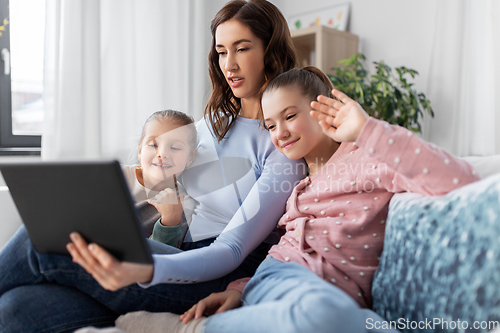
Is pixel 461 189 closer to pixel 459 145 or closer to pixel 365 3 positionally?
pixel 459 145

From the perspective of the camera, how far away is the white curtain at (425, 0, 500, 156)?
7.29 feet

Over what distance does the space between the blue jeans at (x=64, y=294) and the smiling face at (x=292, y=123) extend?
0.39 metres

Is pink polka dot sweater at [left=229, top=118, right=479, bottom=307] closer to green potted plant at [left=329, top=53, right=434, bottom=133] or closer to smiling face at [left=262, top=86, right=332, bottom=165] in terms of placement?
smiling face at [left=262, top=86, right=332, bottom=165]

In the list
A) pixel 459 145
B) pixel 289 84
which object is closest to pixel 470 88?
pixel 459 145

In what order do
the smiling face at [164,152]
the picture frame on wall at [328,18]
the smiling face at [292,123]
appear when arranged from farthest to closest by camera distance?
1. the picture frame on wall at [328,18]
2. the smiling face at [164,152]
3. the smiling face at [292,123]

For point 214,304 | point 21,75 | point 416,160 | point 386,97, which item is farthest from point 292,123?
point 21,75

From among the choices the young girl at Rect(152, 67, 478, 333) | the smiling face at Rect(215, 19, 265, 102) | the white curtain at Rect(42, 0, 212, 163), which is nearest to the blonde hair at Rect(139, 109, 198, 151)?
the smiling face at Rect(215, 19, 265, 102)

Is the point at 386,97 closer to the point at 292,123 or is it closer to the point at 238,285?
the point at 292,123

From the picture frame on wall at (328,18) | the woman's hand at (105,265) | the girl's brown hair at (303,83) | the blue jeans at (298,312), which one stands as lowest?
the blue jeans at (298,312)

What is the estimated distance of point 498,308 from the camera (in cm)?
57

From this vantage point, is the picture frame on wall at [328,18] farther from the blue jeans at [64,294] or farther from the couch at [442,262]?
the blue jeans at [64,294]

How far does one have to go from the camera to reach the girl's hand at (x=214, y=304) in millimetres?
824

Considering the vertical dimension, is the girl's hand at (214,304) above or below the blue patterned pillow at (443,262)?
below

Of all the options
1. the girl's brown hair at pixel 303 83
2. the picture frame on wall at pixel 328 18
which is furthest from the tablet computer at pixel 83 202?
the picture frame on wall at pixel 328 18
